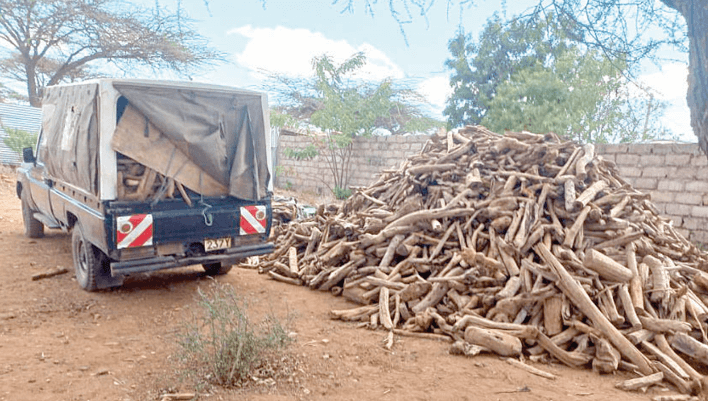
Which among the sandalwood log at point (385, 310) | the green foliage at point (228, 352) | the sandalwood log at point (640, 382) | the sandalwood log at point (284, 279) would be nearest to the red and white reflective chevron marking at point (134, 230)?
the green foliage at point (228, 352)

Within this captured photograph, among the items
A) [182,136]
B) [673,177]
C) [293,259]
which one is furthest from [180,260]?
[673,177]

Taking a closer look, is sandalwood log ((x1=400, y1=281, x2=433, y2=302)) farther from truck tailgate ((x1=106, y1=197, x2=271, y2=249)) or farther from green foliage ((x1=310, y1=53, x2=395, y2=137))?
green foliage ((x1=310, y1=53, x2=395, y2=137))

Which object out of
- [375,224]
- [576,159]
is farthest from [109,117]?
[576,159]

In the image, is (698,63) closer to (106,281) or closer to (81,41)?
(106,281)

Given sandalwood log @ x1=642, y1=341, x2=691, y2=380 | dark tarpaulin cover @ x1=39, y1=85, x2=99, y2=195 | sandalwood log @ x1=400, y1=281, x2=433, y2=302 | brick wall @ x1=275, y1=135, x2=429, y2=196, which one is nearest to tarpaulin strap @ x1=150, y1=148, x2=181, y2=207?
dark tarpaulin cover @ x1=39, y1=85, x2=99, y2=195

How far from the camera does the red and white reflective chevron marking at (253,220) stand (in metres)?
6.82

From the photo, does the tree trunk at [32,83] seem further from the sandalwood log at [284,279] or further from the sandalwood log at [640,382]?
the sandalwood log at [640,382]

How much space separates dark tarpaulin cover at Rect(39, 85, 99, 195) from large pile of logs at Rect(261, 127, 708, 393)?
313 cm

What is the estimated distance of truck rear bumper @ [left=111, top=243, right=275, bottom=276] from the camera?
5.99m

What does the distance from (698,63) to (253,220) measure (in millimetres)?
5049

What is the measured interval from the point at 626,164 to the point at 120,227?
9.80m

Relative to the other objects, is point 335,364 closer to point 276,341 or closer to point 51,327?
point 276,341

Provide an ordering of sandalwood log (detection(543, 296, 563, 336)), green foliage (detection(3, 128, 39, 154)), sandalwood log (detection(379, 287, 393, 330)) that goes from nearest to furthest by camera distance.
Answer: sandalwood log (detection(543, 296, 563, 336)) < sandalwood log (detection(379, 287, 393, 330)) < green foliage (detection(3, 128, 39, 154))

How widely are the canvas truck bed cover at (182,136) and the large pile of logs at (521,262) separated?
1.94 meters
